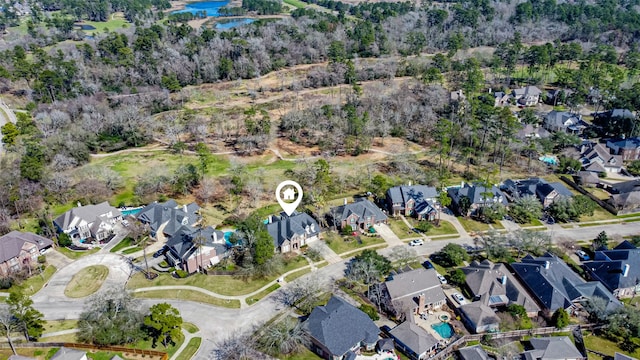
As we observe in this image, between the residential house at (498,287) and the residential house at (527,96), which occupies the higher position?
the residential house at (527,96)

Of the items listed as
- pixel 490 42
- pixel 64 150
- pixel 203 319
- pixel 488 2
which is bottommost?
pixel 203 319

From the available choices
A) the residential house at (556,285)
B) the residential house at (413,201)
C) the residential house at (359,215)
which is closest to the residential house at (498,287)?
the residential house at (556,285)

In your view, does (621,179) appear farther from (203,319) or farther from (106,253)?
(106,253)

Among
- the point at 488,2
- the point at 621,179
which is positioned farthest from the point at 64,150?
the point at 488,2

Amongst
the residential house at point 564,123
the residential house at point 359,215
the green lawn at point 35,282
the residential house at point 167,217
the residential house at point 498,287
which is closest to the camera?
the residential house at point 498,287

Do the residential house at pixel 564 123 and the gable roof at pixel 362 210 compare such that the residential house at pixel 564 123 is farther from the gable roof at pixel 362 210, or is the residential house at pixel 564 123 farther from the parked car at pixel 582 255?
the gable roof at pixel 362 210

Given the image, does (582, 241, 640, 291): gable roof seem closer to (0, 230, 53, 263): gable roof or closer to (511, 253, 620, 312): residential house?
(511, 253, 620, 312): residential house

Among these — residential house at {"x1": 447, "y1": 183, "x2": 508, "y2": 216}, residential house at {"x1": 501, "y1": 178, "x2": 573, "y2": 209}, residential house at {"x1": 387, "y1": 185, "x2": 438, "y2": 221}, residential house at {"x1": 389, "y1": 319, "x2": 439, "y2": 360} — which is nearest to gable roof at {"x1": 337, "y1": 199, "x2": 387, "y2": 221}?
residential house at {"x1": 387, "y1": 185, "x2": 438, "y2": 221}

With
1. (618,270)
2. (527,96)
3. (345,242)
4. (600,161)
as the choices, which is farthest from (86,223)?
(527,96)
